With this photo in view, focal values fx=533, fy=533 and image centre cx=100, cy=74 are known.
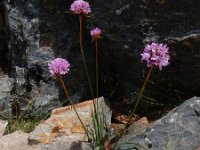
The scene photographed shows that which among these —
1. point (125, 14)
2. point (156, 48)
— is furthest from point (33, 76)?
point (156, 48)

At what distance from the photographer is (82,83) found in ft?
16.9

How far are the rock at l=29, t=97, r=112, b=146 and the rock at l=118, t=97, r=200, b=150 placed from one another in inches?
21.0

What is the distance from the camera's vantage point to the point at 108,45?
488cm

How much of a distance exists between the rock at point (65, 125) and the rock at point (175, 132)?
53 cm

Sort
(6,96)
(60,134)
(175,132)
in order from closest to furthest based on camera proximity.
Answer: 1. (175,132)
2. (60,134)
3. (6,96)

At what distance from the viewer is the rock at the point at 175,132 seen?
375cm

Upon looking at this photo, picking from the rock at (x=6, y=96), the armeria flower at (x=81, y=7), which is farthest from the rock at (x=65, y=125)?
the armeria flower at (x=81, y=7)

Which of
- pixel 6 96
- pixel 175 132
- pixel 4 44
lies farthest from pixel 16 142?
pixel 4 44

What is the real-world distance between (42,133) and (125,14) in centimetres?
125

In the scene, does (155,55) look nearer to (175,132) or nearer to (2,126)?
(175,132)

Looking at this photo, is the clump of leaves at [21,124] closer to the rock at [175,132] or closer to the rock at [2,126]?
the rock at [2,126]

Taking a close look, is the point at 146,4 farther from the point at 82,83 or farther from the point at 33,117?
the point at 33,117

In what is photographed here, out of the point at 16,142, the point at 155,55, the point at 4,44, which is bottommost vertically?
the point at 16,142

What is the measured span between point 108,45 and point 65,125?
0.88 meters
